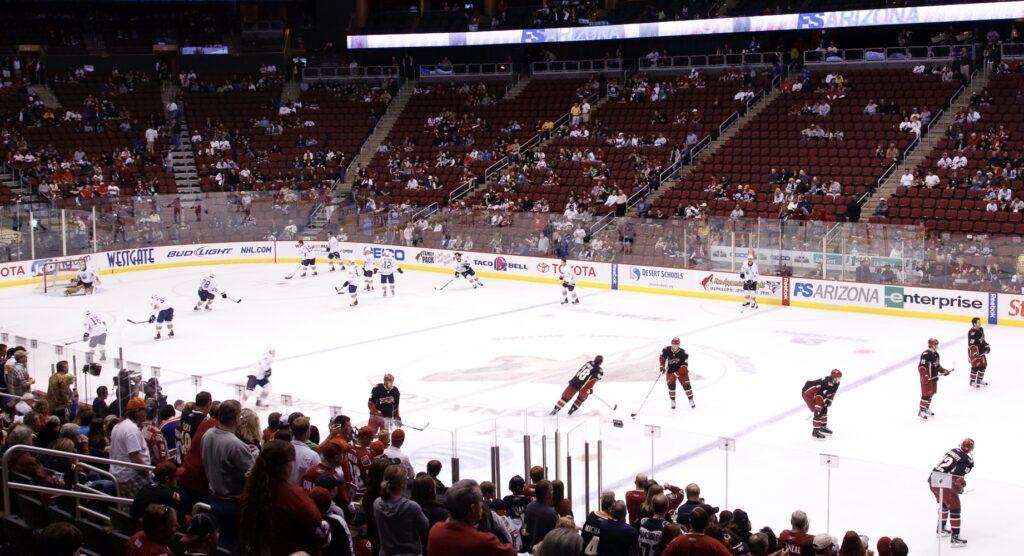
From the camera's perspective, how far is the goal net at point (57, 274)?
93.1ft

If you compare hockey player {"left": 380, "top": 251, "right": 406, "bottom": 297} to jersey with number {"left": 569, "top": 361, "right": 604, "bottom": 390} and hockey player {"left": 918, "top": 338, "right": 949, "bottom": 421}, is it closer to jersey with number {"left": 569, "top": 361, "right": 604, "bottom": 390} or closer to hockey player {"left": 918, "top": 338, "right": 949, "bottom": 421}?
jersey with number {"left": 569, "top": 361, "right": 604, "bottom": 390}

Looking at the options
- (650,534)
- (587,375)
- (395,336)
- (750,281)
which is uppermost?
(750,281)

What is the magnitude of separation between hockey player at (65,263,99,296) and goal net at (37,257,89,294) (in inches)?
35.9

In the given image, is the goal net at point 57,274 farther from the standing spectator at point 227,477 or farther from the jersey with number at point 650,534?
the jersey with number at point 650,534

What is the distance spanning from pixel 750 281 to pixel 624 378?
24.1ft

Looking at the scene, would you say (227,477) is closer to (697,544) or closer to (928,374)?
(697,544)

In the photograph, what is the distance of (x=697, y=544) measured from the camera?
568 cm

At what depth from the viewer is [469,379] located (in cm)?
1764

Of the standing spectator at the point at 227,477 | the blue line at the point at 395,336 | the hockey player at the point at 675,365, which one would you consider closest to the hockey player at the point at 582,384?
the hockey player at the point at 675,365

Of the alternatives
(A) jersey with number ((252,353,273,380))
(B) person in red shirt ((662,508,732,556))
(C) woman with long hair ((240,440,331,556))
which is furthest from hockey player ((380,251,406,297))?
(C) woman with long hair ((240,440,331,556))

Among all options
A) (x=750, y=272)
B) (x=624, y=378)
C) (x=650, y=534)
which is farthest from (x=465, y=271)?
(x=650, y=534)

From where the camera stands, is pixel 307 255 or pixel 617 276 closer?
pixel 617 276

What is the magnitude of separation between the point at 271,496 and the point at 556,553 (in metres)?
1.45

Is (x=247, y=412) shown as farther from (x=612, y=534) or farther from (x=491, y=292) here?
(x=491, y=292)
